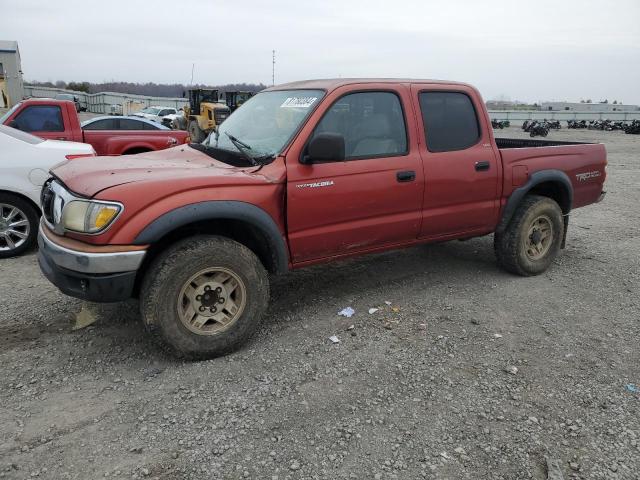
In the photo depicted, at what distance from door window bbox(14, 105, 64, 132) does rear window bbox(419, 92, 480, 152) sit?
652 centimetres

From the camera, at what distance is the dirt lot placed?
2557mm

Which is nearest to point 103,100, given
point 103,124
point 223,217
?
point 103,124

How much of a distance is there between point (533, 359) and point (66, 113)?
7.99m

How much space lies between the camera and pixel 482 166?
4.62 metres

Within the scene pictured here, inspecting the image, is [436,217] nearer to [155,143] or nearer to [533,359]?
[533,359]

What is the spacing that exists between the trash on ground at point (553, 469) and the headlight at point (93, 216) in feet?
9.10

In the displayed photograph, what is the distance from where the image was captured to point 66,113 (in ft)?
27.2

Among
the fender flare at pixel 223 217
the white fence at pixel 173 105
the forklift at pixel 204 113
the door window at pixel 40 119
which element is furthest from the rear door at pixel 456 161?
the white fence at pixel 173 105

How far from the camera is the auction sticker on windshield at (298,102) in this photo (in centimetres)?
393

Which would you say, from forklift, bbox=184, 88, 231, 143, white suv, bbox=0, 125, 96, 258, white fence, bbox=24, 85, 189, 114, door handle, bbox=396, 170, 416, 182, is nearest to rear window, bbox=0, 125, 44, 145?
white suv, bbox=0, 125, 96, 258

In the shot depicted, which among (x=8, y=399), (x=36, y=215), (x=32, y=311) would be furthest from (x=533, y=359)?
(x=36, y=215)

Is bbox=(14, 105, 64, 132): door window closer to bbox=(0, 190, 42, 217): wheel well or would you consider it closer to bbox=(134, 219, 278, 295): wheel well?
bbox=(0, 190, 42, 217): wheel well

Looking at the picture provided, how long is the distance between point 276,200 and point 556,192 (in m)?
3.49

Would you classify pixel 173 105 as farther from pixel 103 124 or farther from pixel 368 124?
pixel 368 124
